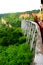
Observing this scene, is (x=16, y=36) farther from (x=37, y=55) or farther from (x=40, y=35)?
(x=37, y=55)

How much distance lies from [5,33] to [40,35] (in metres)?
17.1

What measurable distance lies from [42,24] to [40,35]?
64 cm

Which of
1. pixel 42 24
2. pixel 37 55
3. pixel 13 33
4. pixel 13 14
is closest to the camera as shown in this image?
pixel 37 55

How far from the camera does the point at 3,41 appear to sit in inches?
803

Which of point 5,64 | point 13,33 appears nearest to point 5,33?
point 13,33

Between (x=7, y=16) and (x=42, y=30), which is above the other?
(x=42, y=30)

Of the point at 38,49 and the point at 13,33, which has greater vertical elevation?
the point at 38,49

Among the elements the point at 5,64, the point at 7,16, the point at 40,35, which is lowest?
the point at 7,16

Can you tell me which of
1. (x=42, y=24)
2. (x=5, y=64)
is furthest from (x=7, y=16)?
(x=42, y=24)

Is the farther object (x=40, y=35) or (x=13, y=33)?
(x=13, y=33)

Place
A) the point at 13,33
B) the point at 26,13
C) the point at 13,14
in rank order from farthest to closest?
1. the point at 13,14
2. the point at 26,13
3. the point at 13,33

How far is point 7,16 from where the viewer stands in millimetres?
47375

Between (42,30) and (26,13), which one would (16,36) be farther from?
(26,13)

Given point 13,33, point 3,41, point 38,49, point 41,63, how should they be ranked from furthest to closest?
1. point 13,33
2. point 3,41
3. point 38,49
4. point 41,63
